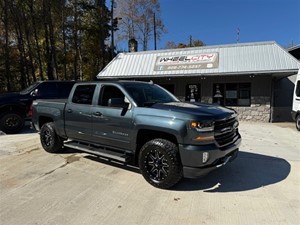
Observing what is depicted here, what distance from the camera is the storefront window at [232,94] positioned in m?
14.5

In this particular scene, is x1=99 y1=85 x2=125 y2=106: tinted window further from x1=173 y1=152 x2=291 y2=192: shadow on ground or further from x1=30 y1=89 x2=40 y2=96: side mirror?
x1=30 y1=89 x2=40 y2=96: side mirror

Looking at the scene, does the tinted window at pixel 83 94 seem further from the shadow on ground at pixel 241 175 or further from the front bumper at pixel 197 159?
the front bumper at pixel 197 159

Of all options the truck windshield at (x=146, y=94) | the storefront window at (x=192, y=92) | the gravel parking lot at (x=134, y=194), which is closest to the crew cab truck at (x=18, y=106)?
the gravel parking lot at (x=134, y=194)

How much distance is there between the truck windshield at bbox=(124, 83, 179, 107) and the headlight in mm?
1133

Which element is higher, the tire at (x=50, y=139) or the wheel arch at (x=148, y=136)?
the wheel arch at (x=148, y=136)

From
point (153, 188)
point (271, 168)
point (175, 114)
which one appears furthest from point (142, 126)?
point (271, 168)

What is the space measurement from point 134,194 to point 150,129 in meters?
1.10

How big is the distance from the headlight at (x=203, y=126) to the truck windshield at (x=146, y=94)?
1.13 meters

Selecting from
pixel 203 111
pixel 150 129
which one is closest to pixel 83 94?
pixel 150 129

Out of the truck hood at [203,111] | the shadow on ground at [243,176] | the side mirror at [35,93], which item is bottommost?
the shadow on ground at [243,176]

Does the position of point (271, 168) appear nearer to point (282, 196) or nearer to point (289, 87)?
point (282, 196)

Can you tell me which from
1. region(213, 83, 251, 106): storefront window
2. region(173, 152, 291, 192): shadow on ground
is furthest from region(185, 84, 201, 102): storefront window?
region(173, 152, 291, 192): shadow on ground

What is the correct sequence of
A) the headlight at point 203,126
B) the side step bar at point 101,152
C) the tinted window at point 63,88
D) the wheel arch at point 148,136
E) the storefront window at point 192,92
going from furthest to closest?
1. the storefront window at point 192,92
2. the tinted window at point 63,88
3. the side step bar at point 101,152
4. the wheel arch at point 148,136
5. the headlight at point 203,126

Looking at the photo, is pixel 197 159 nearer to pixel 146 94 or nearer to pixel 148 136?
pixel 148 136
